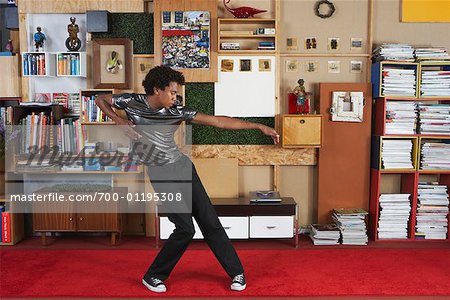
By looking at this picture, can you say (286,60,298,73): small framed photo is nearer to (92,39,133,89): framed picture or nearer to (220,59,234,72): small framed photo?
(220,59,234,72): small framed photo

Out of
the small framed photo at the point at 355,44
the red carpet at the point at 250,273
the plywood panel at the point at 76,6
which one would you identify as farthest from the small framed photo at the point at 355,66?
the plywood panel at the point at 76,6

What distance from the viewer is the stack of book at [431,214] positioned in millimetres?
4809

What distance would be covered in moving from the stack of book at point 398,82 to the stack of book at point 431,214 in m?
0.94

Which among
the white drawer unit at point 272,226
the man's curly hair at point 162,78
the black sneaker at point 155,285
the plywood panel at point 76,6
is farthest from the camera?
the plywood panel at point 76,6

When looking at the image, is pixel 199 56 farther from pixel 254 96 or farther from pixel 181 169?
pixel 181 169

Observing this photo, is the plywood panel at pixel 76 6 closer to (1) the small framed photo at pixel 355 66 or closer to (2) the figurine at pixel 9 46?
(2) the figurine at pixel 9 46

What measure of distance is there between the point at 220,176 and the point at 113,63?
1.51 metres

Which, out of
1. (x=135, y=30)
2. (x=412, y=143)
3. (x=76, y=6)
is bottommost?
(x=412, y=143)

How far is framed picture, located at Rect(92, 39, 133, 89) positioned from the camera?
15.7ft

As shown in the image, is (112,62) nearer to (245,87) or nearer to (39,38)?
(39,38)

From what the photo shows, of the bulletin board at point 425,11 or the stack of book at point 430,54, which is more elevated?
the bulletin board at point 425,11

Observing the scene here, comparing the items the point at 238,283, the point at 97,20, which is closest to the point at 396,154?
the point at 238,283

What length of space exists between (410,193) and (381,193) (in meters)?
0.28

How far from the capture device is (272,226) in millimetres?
4594
